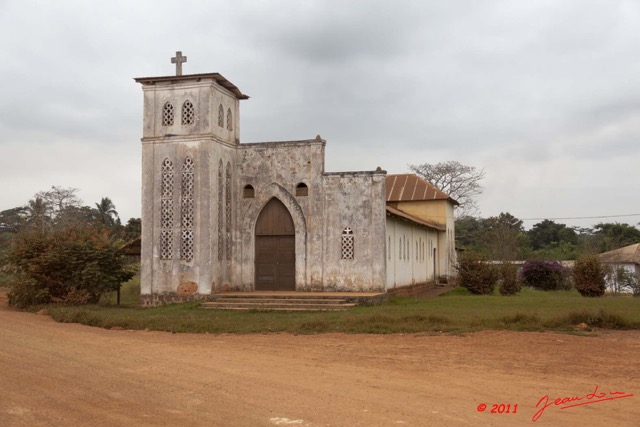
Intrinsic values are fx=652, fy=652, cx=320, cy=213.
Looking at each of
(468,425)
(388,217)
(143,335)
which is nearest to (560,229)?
(388,217)

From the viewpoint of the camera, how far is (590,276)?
2534 cm

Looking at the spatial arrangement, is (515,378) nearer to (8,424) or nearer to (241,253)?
(8,424)

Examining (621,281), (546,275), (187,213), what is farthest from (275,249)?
(621,281)

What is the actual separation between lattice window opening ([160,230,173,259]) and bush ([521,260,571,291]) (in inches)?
783

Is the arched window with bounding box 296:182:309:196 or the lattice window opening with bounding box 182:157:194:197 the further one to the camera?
the arched window with bounding box 296:182:309:196

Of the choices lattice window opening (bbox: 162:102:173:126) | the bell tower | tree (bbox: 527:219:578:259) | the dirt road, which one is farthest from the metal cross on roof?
tree (bbox: 527:219:578:259)

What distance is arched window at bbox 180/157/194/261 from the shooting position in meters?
21.4

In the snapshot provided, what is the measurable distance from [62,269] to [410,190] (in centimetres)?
1987

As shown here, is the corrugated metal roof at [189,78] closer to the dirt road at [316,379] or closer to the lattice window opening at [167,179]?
the lattice window opening at [167,179]

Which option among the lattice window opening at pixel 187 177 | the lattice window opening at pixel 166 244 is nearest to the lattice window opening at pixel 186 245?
the lattice window opening at pixel 166 244

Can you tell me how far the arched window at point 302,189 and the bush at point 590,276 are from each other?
448 inches

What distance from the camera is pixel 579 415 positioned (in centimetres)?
714

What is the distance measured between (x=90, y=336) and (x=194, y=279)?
7460mm

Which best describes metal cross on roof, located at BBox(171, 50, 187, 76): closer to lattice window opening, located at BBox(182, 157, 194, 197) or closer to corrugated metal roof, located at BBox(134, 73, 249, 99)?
corrugated metal roof, located at BBox(134, 73, 249, 99)
